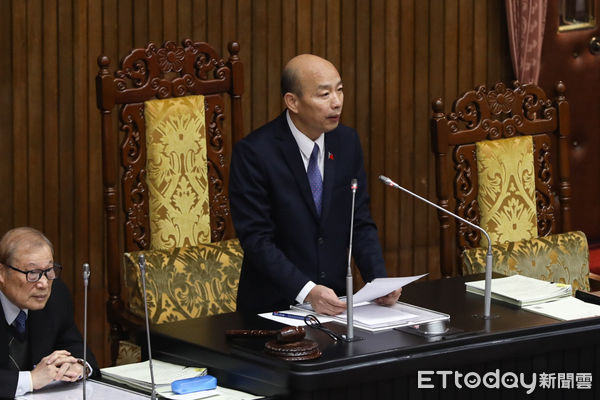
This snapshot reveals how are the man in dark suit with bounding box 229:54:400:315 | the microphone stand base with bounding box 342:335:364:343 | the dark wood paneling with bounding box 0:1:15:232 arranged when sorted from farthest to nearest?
1. the dark wood paneling with bounding box 0:1:15:232
2. the man in dark suit with bounding box 229:54:400:315
3. the microphone stand base with bounding box 342:335:364:343

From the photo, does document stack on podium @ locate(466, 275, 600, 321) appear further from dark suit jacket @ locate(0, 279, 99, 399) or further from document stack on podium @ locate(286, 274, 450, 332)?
dark suit jacket @ locate(0, 279, 99, 399)

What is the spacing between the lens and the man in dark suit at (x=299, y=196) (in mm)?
3596

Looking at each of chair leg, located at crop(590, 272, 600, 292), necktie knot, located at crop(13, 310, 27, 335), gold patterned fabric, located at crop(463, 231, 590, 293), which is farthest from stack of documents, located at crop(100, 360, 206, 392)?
chair leg, located at crop(590, 272, 600, 292)

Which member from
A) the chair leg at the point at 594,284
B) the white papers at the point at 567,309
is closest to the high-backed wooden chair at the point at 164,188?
the white papers at the point at 567,309

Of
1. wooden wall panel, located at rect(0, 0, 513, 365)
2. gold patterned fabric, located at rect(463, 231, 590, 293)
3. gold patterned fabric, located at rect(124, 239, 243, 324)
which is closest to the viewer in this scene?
gold patterned fabric, located at rect(124, 239, 243, 324)

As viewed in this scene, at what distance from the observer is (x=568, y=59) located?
20.7 feet

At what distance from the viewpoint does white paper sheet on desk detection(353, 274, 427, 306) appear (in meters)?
3.34

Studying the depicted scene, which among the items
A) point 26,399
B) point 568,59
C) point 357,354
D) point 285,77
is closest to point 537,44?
point 568,59

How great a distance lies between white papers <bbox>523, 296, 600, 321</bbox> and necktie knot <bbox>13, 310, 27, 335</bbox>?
1471 millimetres

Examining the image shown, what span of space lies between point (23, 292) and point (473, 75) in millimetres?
3477

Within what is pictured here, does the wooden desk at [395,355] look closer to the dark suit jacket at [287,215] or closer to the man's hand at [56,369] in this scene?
the dark suit jacket at [287,215]

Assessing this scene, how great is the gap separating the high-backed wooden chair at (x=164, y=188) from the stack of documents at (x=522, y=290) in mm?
910

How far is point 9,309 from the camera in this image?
314cm

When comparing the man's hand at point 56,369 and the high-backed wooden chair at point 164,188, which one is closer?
A: the man's hand at point 56,369
